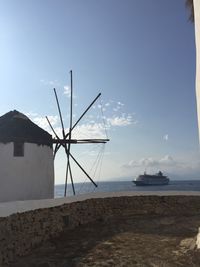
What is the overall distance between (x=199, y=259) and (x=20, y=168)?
845cm

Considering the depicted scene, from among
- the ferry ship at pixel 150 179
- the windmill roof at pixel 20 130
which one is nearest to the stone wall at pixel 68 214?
the windmill roof at pixel 20 130

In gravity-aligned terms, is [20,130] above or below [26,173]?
above

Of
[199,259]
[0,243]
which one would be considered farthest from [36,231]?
[199,259]

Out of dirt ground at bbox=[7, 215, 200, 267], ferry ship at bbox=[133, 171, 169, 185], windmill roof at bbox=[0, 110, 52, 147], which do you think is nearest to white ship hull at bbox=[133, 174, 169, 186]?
ferry ship at bbox=[133, 171, 169, 185]

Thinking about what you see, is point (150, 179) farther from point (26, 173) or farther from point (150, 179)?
point (26, 173)

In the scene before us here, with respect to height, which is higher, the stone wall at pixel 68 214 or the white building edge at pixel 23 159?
the white building edge at pixel 23 159

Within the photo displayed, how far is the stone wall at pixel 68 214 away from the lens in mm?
7930

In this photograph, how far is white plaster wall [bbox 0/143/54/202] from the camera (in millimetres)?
13312

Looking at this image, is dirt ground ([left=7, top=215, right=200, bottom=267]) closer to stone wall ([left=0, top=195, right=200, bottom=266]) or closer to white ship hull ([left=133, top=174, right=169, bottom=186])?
stone wall ([left=0, top=195, right=200, bottom=266])

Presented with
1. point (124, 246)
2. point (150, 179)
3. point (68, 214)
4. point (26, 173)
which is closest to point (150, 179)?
point (150, 179)

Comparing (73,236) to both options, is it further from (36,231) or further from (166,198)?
(166,198)

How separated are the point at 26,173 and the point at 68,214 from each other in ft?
11.8

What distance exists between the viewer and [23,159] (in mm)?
13789

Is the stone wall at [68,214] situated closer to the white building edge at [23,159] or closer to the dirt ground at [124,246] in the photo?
the dirt ground at [124,246]
